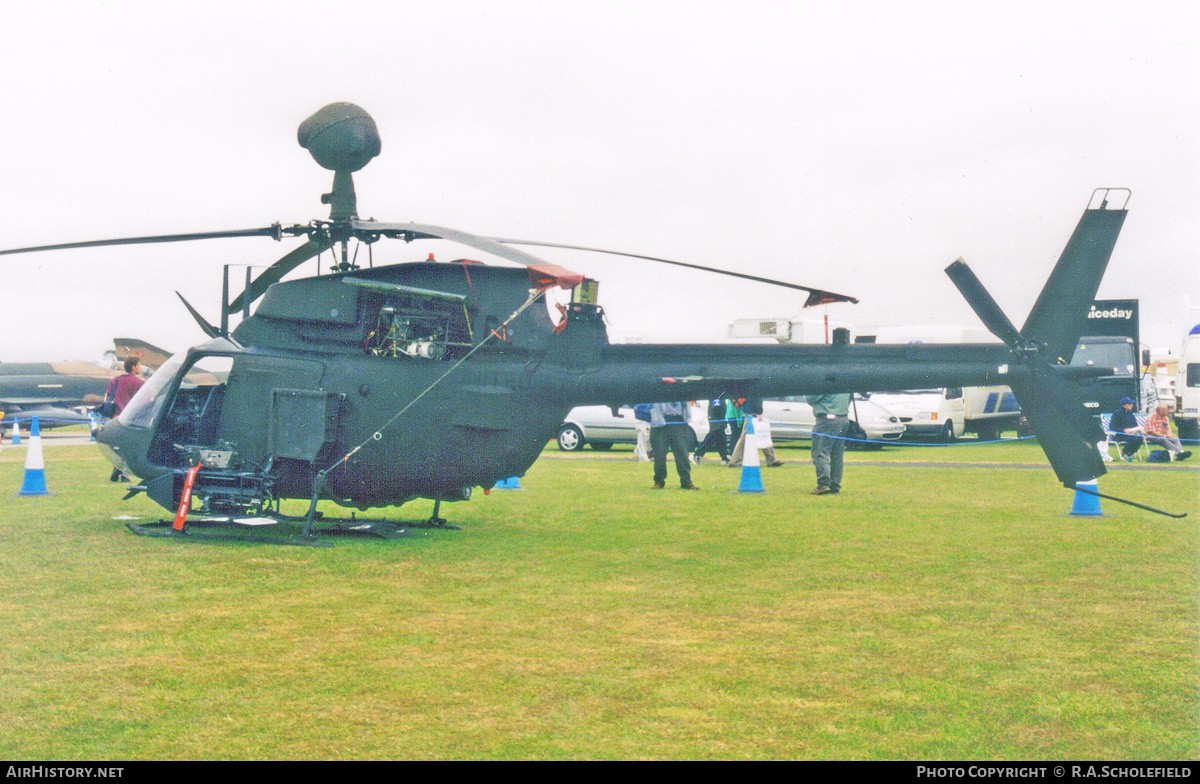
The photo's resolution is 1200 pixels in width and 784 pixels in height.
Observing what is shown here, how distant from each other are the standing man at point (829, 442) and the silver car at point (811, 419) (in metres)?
9.27

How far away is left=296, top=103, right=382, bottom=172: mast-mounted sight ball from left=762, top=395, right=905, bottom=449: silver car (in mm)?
16520

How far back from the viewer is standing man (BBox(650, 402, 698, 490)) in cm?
1581

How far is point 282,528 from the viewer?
10.8 meters

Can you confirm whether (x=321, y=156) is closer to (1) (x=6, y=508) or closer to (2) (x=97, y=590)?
(2) (x=97, y=590)

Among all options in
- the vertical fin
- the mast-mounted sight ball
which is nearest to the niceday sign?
the vertical fin

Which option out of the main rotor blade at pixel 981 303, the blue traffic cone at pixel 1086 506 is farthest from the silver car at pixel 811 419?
the main rotor blade at pixel 981 303

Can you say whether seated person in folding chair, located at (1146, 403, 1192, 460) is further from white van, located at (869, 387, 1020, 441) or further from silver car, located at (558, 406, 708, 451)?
silver car, located at (558, 406, 708, 451)

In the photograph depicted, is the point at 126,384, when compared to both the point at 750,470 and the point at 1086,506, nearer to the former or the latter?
the point at 750,470

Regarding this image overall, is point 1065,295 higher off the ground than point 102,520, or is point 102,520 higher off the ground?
point 1065,295

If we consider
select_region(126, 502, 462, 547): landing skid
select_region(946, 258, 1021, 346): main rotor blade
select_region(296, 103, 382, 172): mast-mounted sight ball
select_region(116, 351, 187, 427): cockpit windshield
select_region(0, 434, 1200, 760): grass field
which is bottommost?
select_region(0, 434, 1200, 760): grass field
